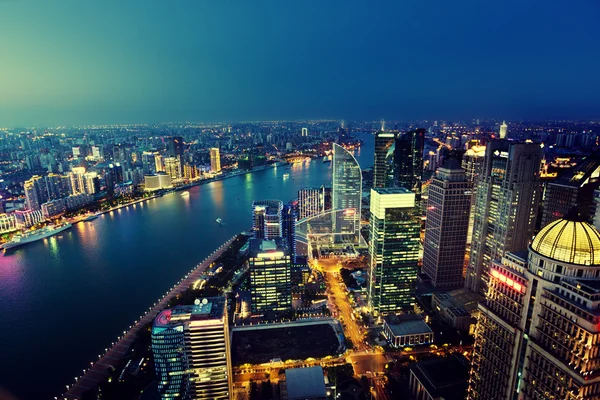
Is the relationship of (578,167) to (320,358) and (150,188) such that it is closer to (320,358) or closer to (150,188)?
(320,358)

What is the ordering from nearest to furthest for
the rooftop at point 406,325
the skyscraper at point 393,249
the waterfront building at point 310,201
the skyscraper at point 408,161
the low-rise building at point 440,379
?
1. the low-rise building at point 440,379
2. the rooftop at point 406,325
3. the skyscraper at point 393,249
4. the waterfront building at point 310,201
5. the skyscraper at point 408,161

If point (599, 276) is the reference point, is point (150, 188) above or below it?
below

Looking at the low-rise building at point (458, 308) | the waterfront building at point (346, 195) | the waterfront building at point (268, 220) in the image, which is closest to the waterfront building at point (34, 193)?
the waterfront building at point (268, 220)

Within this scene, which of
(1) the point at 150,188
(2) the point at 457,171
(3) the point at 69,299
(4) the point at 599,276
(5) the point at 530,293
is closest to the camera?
(4) the point at 599,276

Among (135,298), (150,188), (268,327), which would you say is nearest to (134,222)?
(150,188)

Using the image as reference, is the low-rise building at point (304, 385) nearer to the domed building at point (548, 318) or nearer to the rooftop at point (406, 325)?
the rooftop at point (406, 325)

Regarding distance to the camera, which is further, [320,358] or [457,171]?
[457,171]
